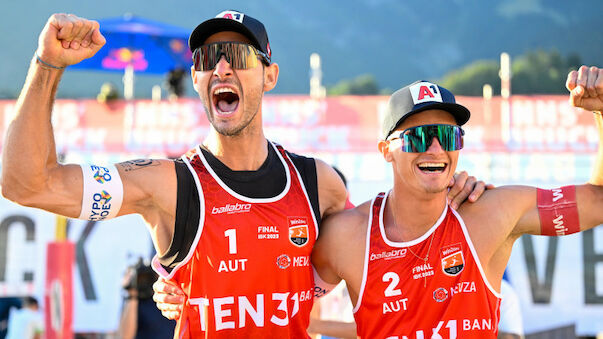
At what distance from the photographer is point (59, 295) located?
8297 millimetres

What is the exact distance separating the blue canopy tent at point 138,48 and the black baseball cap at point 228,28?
29.3 ft

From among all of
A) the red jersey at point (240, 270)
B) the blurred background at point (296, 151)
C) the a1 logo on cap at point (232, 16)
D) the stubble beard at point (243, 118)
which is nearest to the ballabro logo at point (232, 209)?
the red jersey at point (240, 270)

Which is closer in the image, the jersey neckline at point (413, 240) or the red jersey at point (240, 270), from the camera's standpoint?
the red jersey at point (240, 270)

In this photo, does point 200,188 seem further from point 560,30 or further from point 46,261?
point 560,30

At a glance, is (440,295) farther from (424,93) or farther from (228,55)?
(228,55)

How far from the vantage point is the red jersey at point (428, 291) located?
346 cm

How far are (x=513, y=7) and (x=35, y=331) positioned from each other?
67.7 meters

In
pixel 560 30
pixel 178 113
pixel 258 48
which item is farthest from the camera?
pixel 560 30

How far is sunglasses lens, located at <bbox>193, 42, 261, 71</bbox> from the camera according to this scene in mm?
3516

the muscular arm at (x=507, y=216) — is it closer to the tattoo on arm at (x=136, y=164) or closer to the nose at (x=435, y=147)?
the nose at (x=435, y=147)


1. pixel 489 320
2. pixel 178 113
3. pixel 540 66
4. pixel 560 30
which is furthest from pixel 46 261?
pixel 560 30

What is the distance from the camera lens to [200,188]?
3.45 m

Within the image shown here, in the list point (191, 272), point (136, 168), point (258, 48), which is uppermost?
point (258, 48)

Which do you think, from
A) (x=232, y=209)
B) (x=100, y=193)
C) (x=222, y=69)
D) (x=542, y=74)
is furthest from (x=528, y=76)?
(x=100, y=193)
